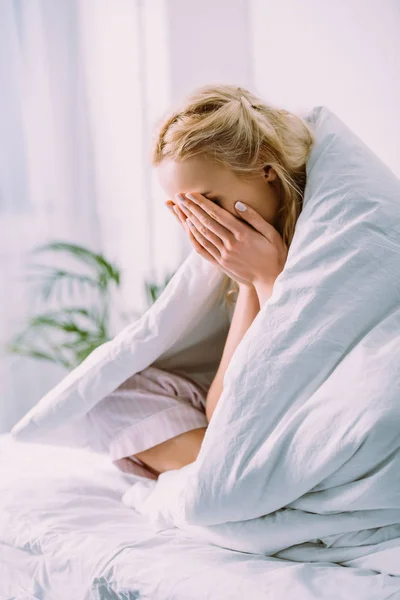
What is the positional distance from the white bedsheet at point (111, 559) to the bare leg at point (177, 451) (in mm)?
75

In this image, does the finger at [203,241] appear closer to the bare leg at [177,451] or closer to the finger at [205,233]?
the finger at [205,233]

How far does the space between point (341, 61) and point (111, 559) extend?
1.47m

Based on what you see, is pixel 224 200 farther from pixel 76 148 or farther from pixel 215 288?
pixel 76 148

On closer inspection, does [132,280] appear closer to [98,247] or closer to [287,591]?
[98,247]

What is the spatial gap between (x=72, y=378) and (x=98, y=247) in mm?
1588

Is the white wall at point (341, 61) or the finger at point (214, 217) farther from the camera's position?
the white wall at point (341, 61)

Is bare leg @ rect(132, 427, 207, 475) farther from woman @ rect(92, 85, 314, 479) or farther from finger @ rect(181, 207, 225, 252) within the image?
finger @ rect(181, 207, 225, 252)

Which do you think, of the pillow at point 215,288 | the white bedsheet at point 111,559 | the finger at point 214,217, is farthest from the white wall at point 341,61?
the white bedsheet at point 111,559

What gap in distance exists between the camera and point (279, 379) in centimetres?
85

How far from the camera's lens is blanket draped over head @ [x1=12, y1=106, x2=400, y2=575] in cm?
76

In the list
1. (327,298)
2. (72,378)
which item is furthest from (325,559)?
(72,378)

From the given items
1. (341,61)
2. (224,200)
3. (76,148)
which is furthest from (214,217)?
(76,148)

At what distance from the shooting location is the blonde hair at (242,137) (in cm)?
99

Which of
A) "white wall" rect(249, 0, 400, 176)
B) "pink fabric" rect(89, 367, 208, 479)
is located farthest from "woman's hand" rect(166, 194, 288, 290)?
"white wall" rect(249, 0, 400, 176)
